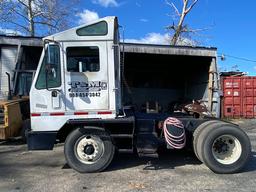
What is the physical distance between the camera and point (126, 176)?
24.2ft

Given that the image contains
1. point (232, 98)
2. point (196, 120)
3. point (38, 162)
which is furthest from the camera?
point (232, 98)

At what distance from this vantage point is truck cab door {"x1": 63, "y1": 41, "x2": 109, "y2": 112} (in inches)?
300

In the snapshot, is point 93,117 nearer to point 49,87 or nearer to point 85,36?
point 49,87

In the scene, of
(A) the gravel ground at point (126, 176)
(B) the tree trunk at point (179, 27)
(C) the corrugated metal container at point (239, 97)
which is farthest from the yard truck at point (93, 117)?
(B) the tree trunk at point (179, 27)

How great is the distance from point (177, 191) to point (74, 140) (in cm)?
249

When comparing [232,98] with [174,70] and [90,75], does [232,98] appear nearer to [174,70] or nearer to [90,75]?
[174,70]

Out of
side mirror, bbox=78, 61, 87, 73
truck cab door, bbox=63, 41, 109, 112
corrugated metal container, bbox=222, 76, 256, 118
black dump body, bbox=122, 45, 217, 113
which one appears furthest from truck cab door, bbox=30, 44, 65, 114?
black dump body, bbox=122, 45, 217, 113

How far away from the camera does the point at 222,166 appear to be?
7617mm

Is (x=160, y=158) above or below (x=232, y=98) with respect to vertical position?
below

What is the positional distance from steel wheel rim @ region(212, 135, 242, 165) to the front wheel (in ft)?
7.47

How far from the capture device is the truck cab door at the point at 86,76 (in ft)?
25.0

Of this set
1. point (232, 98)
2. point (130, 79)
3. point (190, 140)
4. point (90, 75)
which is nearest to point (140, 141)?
point (190, 140)

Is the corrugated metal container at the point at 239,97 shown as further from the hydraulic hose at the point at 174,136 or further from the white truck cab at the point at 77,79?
the white truck cab at the point at 77,79

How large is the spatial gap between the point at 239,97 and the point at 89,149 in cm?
1495
